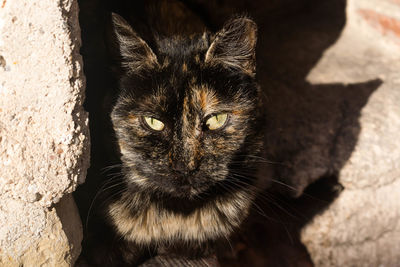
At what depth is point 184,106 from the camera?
58.8 inches

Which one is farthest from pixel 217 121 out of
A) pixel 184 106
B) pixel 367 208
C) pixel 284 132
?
pixel 367 208

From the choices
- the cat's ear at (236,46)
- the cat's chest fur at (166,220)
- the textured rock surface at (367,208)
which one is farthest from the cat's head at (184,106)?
the textured rock surface at (367,208)

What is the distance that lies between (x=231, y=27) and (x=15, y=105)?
77cm

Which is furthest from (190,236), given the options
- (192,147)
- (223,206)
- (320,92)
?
(320,92)

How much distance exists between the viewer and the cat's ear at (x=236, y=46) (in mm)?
1449

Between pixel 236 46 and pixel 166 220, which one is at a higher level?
pixel 236 46

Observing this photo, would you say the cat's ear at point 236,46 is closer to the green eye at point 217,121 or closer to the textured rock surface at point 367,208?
the green eye at point 217,121

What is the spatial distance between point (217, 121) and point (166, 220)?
1.65 ft

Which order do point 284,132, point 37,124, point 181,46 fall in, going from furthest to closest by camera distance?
point 284,132 → point 181,46 → point 37,124

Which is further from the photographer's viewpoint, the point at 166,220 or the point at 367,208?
Result: the point at 367,208

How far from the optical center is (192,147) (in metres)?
1.48

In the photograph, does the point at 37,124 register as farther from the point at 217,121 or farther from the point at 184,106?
the point at 217,121

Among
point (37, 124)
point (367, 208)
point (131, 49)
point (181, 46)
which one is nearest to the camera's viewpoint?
point (37, 124)

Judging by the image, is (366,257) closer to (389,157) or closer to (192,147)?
(389,157)
